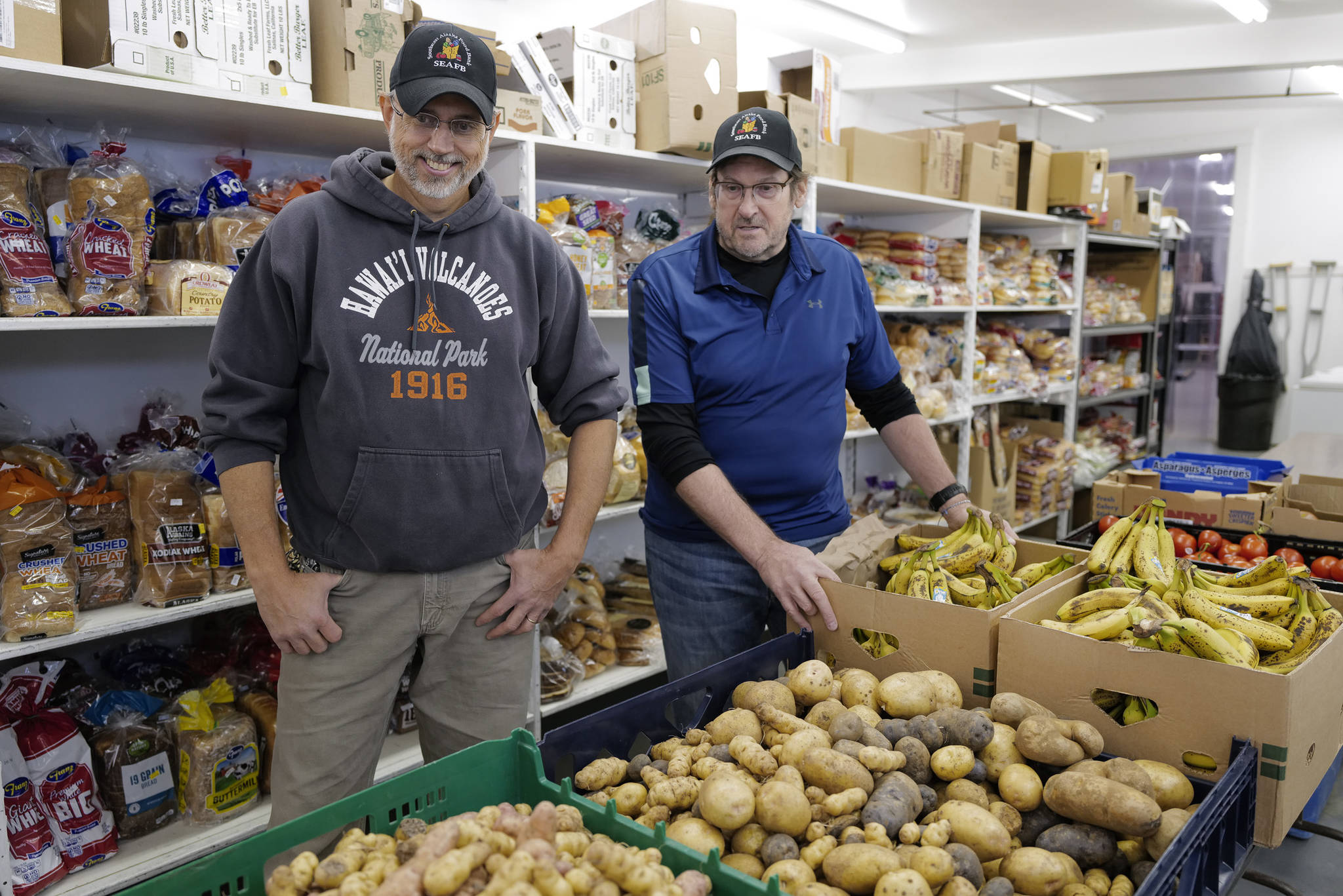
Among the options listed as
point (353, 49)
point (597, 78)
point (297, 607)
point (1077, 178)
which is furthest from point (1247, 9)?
point (297, 607)

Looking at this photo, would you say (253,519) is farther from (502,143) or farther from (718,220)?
(502,143)

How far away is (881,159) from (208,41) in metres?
2.68

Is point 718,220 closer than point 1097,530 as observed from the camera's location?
Yes

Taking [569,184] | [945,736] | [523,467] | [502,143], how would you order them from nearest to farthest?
[945,736] < [523,467] < [502,143] < [569,184]

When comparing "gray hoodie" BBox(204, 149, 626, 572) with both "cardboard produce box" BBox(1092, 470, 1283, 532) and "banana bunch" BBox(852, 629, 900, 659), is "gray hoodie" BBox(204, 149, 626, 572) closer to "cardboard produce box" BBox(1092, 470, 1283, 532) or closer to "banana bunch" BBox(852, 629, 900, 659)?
"banana bunch" BBox(852, 629, 900, 659)

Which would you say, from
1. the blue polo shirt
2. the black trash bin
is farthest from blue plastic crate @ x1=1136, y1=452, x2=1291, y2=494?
the black trash bin

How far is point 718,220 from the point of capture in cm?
207

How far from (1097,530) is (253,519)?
2.47 m

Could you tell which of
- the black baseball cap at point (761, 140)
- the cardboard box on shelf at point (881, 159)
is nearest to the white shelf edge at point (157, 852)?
the black baseball cap at point (761, 140)

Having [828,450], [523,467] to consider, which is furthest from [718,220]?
[523,467]

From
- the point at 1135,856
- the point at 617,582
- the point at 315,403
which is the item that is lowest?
the point at 617,582
